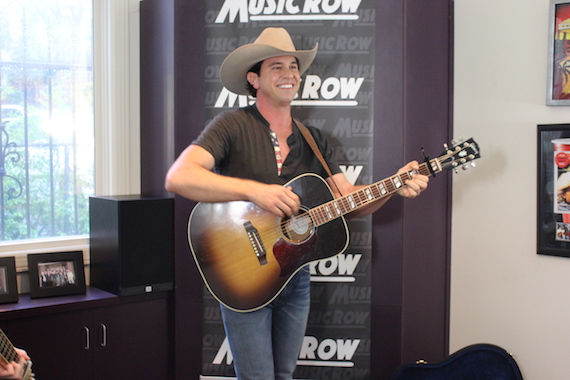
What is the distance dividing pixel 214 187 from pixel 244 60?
0.58 metres

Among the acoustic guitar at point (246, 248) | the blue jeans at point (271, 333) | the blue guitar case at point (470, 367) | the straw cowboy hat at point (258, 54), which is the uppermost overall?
the straw cowboy hat at point (258, 54)

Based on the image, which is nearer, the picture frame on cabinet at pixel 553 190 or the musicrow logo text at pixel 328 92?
the picture frame on cabinet at pixel 553 190

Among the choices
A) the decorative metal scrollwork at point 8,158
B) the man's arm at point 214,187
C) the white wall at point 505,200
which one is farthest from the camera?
the decorative metal scrollwork at point 8,158

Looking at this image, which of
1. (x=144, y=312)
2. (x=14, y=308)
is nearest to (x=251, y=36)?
(x=144, y=312)

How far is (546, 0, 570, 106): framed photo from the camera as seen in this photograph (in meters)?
2.69

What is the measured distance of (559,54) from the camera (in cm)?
271

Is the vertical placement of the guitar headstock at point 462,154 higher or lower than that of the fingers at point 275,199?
higher

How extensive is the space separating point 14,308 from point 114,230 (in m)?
0.57

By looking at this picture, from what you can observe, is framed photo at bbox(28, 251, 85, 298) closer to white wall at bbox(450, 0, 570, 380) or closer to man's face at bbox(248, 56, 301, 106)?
man's face at bbox(248, 56, 301, 106)

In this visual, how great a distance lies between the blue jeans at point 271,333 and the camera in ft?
7.48

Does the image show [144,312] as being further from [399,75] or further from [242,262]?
[399,75]

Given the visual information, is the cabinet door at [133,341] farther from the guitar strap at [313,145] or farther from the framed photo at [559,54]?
the framed photo at [559,54]

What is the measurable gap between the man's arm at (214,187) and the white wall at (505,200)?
1.27m

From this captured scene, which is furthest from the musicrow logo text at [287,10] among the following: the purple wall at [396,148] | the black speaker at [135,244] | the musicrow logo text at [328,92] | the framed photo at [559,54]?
the black speaker at [135,244]
